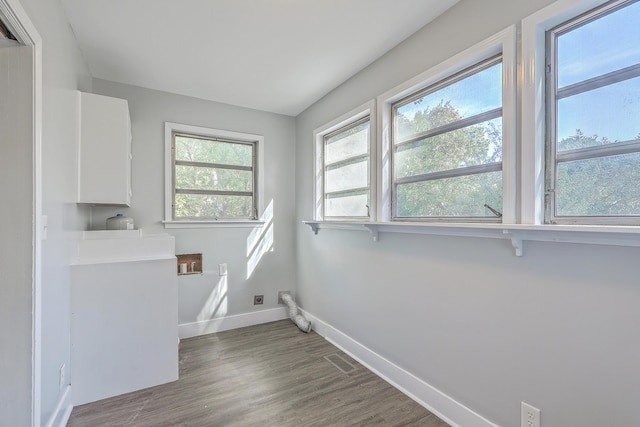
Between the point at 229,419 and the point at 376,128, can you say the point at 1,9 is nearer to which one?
the point at 376,128

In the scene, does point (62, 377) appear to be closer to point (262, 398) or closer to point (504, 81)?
point (262, 398)

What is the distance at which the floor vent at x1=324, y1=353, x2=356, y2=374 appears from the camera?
2.50 m

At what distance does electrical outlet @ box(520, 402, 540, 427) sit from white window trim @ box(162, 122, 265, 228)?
2870 mm

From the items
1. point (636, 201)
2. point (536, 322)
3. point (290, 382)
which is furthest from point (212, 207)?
point (636, 201)

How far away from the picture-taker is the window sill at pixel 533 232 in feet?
3.67

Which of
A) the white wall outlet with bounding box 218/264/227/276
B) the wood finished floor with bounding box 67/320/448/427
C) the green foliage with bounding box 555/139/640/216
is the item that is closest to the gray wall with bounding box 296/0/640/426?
the green foliage with bounding box 555/139/640/216

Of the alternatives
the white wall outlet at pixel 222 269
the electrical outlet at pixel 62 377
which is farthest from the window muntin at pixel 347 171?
the electrical outlet at pixel 62 377

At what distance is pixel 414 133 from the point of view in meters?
2.22

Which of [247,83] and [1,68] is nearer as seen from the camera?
[1,68]

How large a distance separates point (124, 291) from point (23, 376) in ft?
2.91

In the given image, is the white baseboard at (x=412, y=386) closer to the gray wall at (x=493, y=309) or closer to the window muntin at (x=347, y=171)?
the gray wall at (x=493, y=309)

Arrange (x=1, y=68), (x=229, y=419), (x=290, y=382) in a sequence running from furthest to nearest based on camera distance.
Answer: (x=290, y=382) < (x=229, y=419) < (x=1, y=68)

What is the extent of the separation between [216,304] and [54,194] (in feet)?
6.59

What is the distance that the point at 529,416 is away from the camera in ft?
4.83
